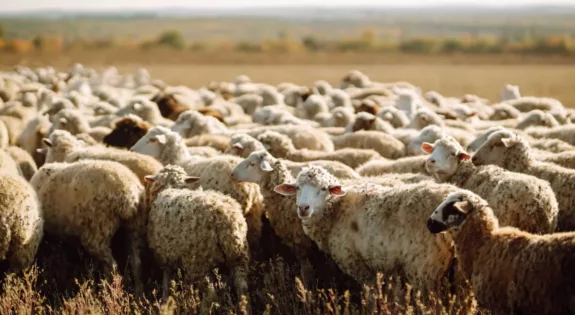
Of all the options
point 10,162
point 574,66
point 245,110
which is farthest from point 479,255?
point 574,66

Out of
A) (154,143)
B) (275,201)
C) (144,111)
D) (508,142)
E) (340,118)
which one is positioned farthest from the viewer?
(144,111)

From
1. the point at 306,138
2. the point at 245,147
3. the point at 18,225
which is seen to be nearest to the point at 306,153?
the point at 245,147

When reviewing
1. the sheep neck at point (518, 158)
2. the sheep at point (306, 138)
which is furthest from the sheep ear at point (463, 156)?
the sheep at point (306, 138)

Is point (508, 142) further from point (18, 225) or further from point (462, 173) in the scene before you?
point (18, 225)

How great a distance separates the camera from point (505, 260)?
5473 mm

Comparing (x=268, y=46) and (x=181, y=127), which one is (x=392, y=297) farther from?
(x=268, y=46)

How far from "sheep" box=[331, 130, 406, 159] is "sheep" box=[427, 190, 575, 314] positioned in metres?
4.59

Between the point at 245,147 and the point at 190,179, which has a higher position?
the point at 190,179

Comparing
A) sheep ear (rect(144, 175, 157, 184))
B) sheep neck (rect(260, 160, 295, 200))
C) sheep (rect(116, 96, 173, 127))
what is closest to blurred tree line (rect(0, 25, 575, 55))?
sheep (rect(116, 96, 173, 127))

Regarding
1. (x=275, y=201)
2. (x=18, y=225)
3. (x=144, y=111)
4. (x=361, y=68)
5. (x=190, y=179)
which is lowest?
(x=361, y=68)

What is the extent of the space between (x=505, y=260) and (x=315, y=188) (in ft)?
6.66

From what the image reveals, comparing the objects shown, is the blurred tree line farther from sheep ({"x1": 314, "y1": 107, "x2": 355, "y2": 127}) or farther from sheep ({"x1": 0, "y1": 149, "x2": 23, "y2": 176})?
sheep ({"x1": 0, "y1": 149, "x2": 23, "y2": 176})

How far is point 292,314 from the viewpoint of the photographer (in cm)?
621

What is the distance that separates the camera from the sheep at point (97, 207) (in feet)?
23.4
